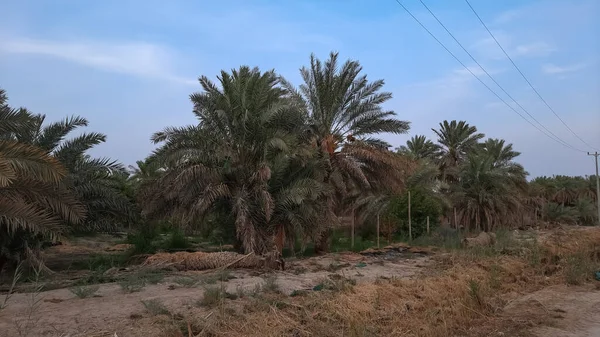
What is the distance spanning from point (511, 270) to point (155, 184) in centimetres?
1249

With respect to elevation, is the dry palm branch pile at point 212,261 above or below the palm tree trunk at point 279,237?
below

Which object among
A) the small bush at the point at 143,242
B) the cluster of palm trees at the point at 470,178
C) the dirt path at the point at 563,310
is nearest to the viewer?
the dirt path at the point at 563,310

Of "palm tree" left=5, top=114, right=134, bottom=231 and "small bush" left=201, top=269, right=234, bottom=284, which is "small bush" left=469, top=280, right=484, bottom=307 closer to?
"small bush" left=201, top=269, right=234, bottom=284

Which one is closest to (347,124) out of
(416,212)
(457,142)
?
(416,212)

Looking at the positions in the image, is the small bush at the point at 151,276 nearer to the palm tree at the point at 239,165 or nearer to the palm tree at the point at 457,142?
the palm tree at the point at 239,165

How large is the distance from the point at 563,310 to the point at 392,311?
4.91 metres

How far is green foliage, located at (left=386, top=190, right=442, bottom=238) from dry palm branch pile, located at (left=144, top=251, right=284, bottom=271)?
788 inches

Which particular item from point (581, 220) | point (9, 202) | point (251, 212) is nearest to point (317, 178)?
point (251, 212)

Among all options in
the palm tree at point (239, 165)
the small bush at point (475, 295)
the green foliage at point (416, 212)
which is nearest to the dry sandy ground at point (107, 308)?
the small bush at point (475, 295)

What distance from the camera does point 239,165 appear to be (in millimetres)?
18938

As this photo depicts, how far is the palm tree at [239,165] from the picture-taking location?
58.8 ft

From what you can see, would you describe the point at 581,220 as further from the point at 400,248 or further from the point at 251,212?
the point at 251,212

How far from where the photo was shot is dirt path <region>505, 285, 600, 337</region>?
9.59m

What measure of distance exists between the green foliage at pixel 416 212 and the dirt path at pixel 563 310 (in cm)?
1892
